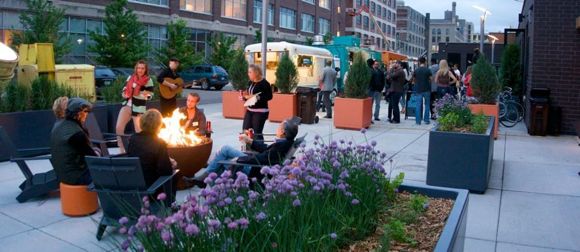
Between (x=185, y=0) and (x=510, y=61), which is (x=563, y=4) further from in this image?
(x=185, y=0)

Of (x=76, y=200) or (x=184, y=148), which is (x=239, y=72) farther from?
(x=76, y=200)

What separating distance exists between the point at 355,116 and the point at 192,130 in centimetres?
696

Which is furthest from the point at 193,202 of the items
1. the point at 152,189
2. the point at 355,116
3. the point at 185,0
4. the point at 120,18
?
the point at 185,0

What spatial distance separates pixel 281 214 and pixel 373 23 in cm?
9446

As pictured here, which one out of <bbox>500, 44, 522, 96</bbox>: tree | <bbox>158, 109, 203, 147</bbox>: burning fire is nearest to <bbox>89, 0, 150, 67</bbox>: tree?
<bbox>500, 44, 522, 96</bbox>: tree

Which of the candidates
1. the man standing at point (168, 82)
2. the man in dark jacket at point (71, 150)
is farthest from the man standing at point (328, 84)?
the man in dark jacket at point (71, 150)

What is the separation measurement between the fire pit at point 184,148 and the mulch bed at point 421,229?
10.5ft

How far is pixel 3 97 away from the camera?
9930mm

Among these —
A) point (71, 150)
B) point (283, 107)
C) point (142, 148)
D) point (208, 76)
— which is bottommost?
point (71, 150)

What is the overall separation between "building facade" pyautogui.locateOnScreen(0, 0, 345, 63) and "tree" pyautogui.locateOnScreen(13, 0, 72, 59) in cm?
301

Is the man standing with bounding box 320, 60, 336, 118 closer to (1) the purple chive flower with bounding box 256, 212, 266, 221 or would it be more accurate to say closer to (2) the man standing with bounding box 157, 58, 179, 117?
(2) the man standing with bounding box 157, 58, 179, 117

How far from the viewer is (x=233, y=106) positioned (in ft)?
54.1

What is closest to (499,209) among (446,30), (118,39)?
(118,39)

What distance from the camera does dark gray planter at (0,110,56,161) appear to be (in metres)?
9.62
